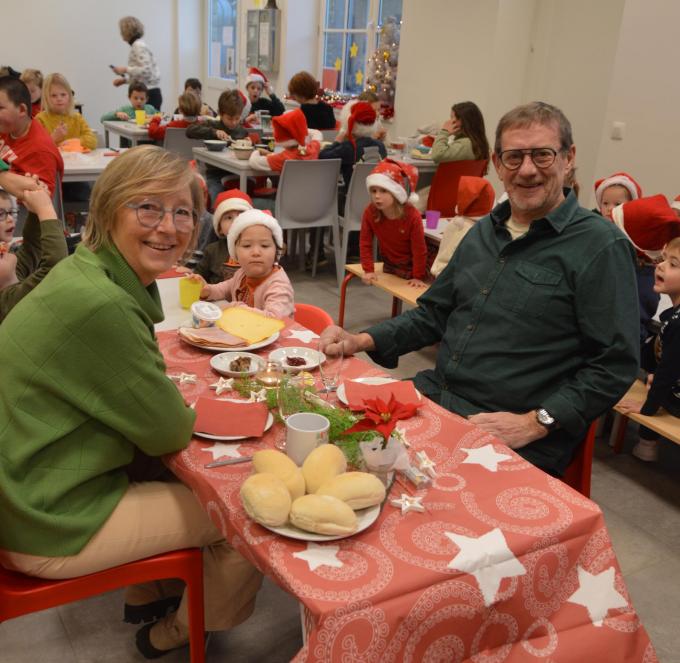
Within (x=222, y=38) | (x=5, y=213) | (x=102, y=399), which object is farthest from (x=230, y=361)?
(x=222, y=38)

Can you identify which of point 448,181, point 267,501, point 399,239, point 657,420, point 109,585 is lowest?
Answer: point 657,420

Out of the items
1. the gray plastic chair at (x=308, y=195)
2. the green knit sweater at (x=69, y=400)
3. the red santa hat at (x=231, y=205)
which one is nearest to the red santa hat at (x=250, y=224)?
the red santa hat at (x=231, y=205)

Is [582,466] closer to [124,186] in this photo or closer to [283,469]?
[283,469]

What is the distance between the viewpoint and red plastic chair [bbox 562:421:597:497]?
1934mm

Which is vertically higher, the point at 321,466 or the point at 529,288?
the point at 529,288

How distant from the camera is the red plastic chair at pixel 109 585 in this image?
1.35 m

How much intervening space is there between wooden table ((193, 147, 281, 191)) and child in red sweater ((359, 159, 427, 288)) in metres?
Answer: 1.35

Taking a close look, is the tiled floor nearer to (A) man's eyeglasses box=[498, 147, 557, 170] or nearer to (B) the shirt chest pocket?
(B) the shirt chest pocket

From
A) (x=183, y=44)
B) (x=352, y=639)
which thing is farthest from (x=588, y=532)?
(x=183, y=44)

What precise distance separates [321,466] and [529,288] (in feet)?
3.07

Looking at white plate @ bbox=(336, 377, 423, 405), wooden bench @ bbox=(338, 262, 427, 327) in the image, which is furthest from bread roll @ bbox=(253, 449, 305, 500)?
wooden bench @ bbox=(338, 262, 427, 327)

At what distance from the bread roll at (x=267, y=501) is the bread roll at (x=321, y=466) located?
0.20 feet

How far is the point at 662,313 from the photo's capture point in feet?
9.30

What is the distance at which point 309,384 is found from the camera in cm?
160
